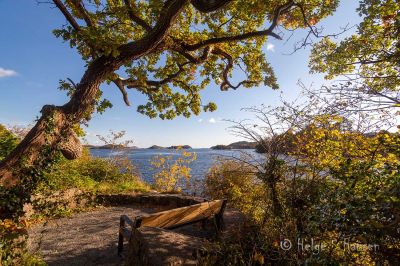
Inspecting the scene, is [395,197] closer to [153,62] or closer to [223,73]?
[223,73]

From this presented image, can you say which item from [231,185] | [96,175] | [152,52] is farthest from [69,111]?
[231,185]

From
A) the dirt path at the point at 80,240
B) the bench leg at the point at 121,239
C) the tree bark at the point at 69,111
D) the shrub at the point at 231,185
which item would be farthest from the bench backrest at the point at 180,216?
the tree bark at the point at 69,111

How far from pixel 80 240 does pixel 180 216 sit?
3230 millimetres

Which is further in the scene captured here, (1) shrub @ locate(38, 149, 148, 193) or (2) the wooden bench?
(1) shrub @ locate(38, 149, 148, 193)

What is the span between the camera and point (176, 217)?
482cm

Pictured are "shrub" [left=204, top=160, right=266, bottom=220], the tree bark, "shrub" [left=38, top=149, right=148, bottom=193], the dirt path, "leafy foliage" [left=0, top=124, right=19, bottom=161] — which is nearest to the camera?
the dirt path

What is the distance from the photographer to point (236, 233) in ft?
15.1

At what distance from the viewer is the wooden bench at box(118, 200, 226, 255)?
4.29 metres

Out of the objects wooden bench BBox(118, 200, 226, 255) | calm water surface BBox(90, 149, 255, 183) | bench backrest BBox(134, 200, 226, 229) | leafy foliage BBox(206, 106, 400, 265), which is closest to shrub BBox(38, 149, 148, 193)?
calm water surface BBox(90, 149, 255, 183)

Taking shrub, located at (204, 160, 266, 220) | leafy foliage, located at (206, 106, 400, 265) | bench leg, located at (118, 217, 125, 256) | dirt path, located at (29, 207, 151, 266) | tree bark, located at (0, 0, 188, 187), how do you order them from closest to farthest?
1. leafy foliage, located at (206, 106, 400, 265)
2. dirt path, located at (29, 207, 151, 266)
3. bench leg, located at (118, 217, 125, 256)
4. tree bark, located at (0, 0, 188, 187)
5. shrub, located at (204, 160, 266, 220)

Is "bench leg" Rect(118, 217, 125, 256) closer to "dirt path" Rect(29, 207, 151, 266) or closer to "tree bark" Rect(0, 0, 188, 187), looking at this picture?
"dirt path" Rect(29, 207, 151, 266)

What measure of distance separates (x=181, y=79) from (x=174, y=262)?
9.50 metres

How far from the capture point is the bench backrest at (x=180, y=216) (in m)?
4.29

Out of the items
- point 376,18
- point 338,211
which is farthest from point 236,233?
point 376,18
